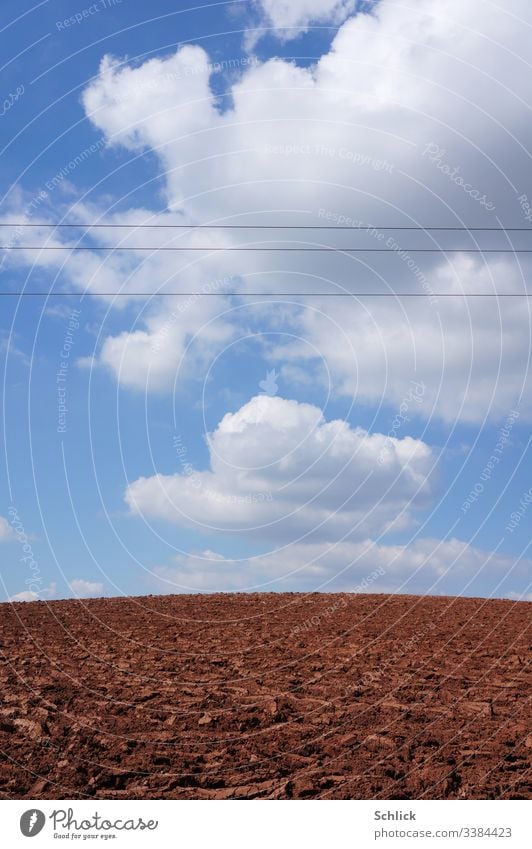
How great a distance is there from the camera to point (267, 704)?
12500mm

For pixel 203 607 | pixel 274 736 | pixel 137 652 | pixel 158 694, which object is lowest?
pixel 274 736

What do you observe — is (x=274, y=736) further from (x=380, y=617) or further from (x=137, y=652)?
(x=380, y=617)

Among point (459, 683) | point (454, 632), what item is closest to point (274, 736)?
point (459, 683)

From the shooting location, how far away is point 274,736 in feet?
36.7
